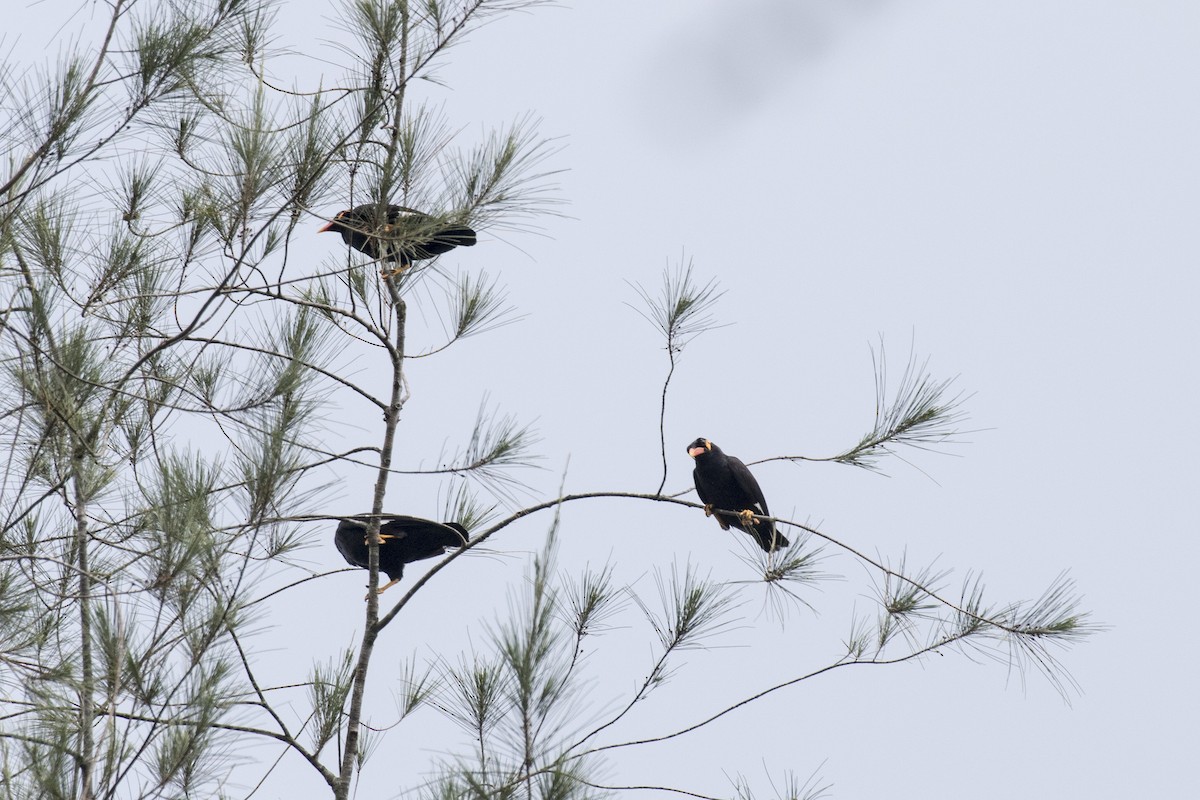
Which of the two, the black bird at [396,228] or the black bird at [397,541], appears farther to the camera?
the black bird at [397,541]

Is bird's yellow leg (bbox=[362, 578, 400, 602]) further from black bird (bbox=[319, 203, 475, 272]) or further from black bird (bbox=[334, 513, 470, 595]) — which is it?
black bird (bbox=[319, 203, 475, 272])

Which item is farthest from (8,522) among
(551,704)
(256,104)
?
(551,704)

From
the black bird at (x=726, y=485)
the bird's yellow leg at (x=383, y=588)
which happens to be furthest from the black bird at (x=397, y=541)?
the black bird at (x=726, y=485)

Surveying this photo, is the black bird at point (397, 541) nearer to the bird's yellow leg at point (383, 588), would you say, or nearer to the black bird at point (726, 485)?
the bird's yellow leg at point (383, 588)

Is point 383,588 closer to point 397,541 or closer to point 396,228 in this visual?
point 397,541

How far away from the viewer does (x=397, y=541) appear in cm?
404

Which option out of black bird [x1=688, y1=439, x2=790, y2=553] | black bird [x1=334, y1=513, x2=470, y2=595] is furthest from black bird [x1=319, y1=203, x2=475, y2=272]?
black bird [x1=688, y1=439, x2=790, y2=553]

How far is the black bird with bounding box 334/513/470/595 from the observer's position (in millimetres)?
3730

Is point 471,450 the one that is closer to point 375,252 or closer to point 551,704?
point 375,252

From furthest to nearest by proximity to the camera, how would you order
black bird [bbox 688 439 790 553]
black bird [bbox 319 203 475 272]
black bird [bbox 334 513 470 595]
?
black bird [bbox 688 439 790 553]
black bird [bbox 334 513 470 595]
black bird [bbox 319 203 475 272]

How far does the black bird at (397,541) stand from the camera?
12.2 ft

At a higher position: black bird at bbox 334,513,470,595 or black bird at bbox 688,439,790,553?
black bird at bbox 688,439,790,553

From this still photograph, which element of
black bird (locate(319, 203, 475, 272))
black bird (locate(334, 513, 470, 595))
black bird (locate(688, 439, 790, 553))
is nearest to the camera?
black bird (locate(319, 203, 475, 272))

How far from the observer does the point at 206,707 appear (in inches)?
92.7
